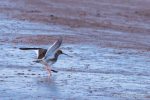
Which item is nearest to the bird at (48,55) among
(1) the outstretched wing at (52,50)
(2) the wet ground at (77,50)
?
(1) the outstretched wing at (52,50)

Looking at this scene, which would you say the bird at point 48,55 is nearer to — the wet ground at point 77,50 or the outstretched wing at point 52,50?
the outstretched wing at point 52,50

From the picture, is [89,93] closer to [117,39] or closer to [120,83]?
[120,83]

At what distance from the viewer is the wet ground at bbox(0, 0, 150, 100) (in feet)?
34.6

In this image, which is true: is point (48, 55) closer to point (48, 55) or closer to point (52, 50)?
point (48, 55)

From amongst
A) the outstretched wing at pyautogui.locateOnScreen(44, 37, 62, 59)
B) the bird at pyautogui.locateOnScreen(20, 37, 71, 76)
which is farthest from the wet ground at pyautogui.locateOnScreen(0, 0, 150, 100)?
the outstretched wing at pyautogui.locateOnScreen(44, 37, 62, 59)

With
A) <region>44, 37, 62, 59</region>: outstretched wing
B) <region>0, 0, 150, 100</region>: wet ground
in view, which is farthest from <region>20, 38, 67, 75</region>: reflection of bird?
<region>0, 0, 150, 100</region>: wet ground

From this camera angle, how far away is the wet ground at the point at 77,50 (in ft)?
34.6

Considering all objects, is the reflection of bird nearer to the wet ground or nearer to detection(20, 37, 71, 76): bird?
detection(20, 37, 71, 76): bird

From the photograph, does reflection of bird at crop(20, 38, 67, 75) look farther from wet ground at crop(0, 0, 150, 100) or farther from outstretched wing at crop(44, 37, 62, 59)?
wet ground at crop(0, 0, 150, 100)

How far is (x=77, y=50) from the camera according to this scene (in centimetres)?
1533

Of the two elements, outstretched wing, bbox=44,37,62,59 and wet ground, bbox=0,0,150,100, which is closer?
wet ground, bbox=0,0,150,100

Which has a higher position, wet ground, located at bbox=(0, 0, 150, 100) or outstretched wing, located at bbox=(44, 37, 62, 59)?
outstretched wing, located at bbox=(44, 37, 62, 59)

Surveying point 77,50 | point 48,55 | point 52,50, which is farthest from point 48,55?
point 77,50

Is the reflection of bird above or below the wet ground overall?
above
